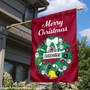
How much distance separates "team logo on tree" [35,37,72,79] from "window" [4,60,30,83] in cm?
394

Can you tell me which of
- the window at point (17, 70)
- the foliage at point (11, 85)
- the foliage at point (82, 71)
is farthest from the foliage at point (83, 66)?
the foliage at point (11, 85)

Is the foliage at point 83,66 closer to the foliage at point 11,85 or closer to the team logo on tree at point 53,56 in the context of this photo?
the foliage at point 11,85

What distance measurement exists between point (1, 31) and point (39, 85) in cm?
262

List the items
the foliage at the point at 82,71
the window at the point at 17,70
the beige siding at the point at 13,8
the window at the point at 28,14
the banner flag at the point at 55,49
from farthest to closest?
1. the window at the point at 28,14
2. the window at the point at 17,70
3. the beige siding at the point at 13,8
4. the foliage at the point at 82,71
5. the banner flag at the point at 55,49

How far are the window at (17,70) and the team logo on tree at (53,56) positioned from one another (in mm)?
3939

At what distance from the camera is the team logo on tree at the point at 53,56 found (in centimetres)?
450

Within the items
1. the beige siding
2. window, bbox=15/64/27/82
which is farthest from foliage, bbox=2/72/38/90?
the beige siding

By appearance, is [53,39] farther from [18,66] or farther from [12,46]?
[18,66]

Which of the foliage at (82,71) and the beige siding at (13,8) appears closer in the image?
the foliage at (82,71)

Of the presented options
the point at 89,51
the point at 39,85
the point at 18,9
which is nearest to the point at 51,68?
the point at 39,85

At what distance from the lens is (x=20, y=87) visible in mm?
6613

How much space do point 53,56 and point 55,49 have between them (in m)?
0.20

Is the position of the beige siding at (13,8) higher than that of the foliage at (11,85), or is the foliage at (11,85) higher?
the beige siding at (13,8)

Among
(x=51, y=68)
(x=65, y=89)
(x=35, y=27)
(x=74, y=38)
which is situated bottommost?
(x=65, y=89)
